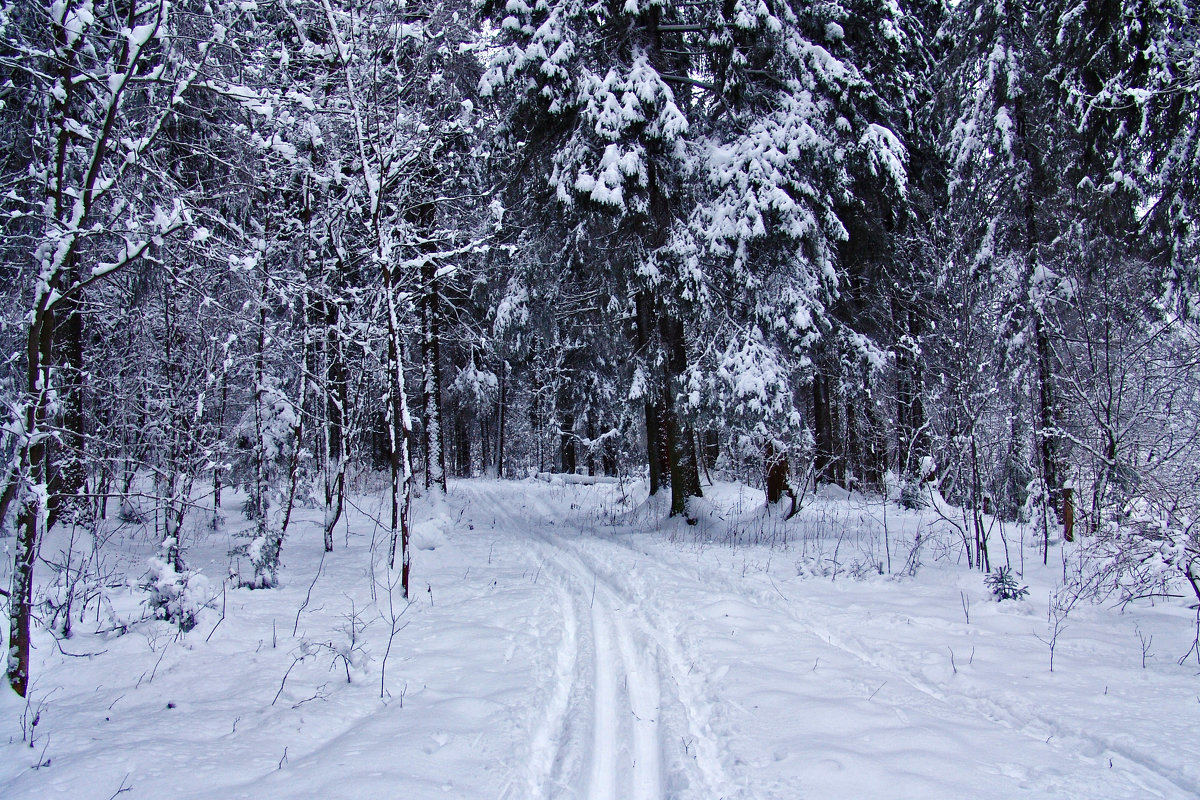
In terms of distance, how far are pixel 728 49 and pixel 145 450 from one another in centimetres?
1289

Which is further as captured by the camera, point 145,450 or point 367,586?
point 145,450

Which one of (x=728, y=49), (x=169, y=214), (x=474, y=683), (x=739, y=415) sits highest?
(x=728, y=49)

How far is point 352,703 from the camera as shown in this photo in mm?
4602

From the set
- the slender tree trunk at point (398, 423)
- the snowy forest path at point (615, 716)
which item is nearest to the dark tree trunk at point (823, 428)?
the snowy forest path at point (615, 716)

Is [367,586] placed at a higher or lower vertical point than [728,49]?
lower

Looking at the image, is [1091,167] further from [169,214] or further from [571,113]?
[169,214]

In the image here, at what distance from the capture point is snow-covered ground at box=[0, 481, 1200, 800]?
11.5ft

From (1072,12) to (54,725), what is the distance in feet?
58.0

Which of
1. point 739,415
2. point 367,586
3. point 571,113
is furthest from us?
point 571,113

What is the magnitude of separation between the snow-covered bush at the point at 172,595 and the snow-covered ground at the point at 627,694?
170 mm

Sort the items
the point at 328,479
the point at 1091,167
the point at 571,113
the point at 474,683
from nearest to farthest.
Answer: the point at 474,683 → the point at 328,479 → the point at 1091,167 → the point at 571,113

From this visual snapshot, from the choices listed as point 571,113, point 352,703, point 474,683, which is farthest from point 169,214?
point 571,113

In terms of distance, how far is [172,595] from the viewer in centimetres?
→ 570

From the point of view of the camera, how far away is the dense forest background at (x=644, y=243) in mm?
5918
